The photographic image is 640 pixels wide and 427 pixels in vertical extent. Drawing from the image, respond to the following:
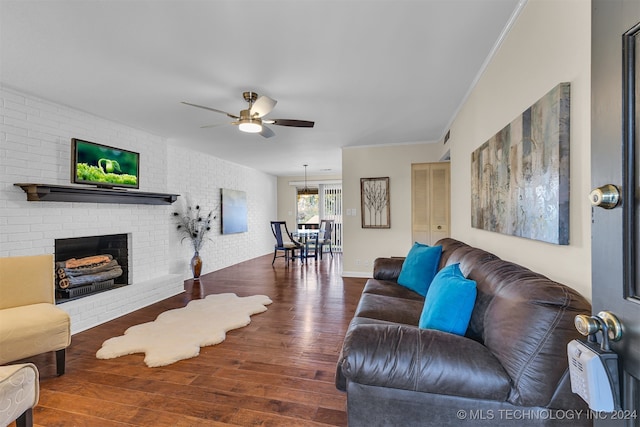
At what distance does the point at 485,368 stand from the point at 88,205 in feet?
13.3

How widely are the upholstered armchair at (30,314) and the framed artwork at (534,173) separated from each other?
3.21m

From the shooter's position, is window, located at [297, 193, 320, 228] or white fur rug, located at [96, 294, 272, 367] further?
window, located at [297, 193, 320, 228]

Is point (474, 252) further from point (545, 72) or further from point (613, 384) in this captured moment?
point (613, 384)

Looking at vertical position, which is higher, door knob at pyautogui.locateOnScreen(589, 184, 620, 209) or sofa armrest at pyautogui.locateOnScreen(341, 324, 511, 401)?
door knob at pyautogui.locateOnScreen(589, 184, 620, 209)

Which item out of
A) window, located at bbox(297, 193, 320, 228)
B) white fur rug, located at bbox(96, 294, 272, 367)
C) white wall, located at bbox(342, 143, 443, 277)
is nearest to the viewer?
white fur rug, located at bbox(96, 294, 272, 367)

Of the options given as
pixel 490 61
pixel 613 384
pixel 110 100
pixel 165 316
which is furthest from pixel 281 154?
pixel 613 384

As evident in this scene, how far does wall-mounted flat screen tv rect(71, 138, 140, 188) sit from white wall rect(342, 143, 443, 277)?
3.31 metres

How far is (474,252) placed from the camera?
201cm

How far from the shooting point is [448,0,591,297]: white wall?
114 centimetres

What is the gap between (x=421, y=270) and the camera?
2.62 metres

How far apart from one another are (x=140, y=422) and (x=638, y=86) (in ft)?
8.16

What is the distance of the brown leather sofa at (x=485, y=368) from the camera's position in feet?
3.41

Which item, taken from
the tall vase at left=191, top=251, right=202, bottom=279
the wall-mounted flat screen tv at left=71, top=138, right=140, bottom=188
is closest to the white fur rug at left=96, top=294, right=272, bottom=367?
the tall vase at left=191, top=251, right=202, bottom=279

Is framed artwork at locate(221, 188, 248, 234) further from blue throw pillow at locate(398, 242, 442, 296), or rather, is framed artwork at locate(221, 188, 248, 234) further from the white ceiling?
blue throw pillow at locate(398, 242, 442, 296)
